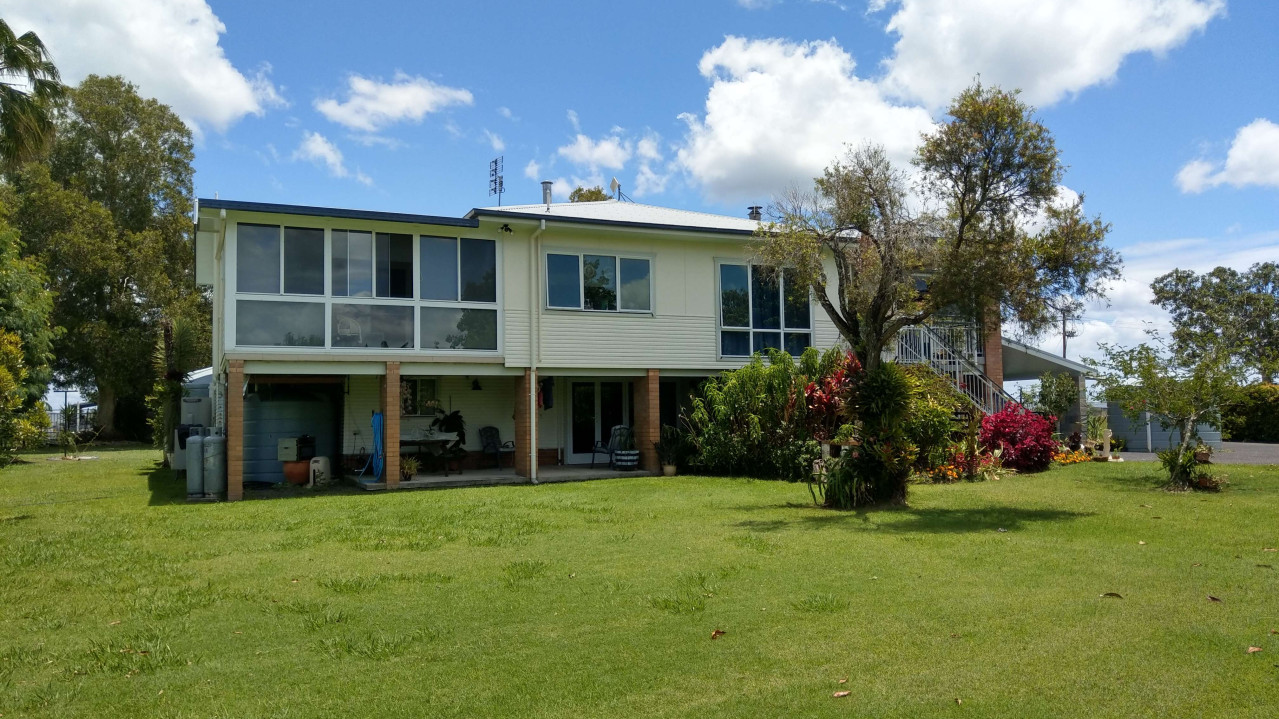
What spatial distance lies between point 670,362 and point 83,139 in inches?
1263

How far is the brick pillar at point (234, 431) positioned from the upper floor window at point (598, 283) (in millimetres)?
5774

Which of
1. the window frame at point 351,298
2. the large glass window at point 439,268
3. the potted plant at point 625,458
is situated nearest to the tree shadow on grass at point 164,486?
the window frame at point 351,298

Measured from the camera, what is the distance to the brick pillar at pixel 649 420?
1847 centimetres

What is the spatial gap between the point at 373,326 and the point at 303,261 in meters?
1.64

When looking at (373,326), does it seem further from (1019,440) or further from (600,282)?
(1019,440)

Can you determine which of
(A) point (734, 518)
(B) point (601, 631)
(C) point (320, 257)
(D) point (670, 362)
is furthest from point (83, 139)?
(B) point (601, 631)

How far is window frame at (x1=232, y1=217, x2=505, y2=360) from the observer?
593 inches

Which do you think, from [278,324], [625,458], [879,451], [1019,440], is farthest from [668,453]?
[278,324]

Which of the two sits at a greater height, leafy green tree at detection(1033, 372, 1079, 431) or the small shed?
leafy green tree at detection(1033, 372, 1079, 431)

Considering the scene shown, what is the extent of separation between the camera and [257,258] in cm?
1537

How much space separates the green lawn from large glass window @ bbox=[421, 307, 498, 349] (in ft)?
18.8

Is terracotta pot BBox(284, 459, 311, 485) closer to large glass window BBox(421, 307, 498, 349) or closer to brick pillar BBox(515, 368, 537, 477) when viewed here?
large glass window BBox(421, 307, 498, 349)

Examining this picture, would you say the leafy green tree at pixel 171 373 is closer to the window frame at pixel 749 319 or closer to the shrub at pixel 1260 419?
the window frame at pixel 749 319

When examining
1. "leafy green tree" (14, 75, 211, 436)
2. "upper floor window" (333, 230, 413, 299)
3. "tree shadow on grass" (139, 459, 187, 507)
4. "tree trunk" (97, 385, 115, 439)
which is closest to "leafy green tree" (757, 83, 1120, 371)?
"upper floor window" (333, 230, 413, 299)
